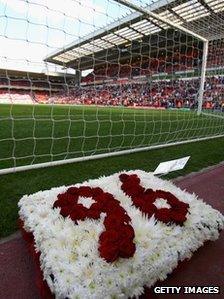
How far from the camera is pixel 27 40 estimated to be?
3639 millimetres

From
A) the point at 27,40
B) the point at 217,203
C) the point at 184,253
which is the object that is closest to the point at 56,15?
the point at 27,40

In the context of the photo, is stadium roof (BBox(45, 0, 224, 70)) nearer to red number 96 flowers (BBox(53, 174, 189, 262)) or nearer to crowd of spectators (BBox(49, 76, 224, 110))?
red number 96 flowers (BBox(53, 174, 189, 262))

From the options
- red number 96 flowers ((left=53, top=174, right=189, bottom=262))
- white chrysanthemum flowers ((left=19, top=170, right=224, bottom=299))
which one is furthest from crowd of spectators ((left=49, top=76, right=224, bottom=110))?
white chrysanthemum flowers ((left=19, top=170, right=224, bottom=299))

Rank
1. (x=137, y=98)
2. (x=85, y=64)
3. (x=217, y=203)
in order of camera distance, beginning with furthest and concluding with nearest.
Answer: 1. (x=137, y=98)
2. (x=85, y=64)
3. (x=217, y=203)

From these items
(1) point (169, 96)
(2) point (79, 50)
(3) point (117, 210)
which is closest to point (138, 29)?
(2) point (79, 50)

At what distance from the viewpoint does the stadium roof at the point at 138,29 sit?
4.86m

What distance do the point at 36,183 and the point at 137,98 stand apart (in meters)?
11.3

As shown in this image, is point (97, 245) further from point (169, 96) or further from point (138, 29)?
point (169, 96)

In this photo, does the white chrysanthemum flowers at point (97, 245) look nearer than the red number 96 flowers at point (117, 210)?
Yes

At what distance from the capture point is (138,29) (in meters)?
6.51

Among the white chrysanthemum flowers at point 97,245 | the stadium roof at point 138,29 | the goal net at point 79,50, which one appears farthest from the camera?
the stadium roof at point 138,29

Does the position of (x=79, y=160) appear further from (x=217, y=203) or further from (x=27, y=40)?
(x=217, y=203)

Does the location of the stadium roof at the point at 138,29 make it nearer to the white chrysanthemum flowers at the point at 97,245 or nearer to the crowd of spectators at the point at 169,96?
the white chrysanthemum flowers at the point at 97,245

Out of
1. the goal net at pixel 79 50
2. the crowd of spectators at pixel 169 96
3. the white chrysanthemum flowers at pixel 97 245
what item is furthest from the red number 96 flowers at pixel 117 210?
the crowd of spectators at pixel 169 96
